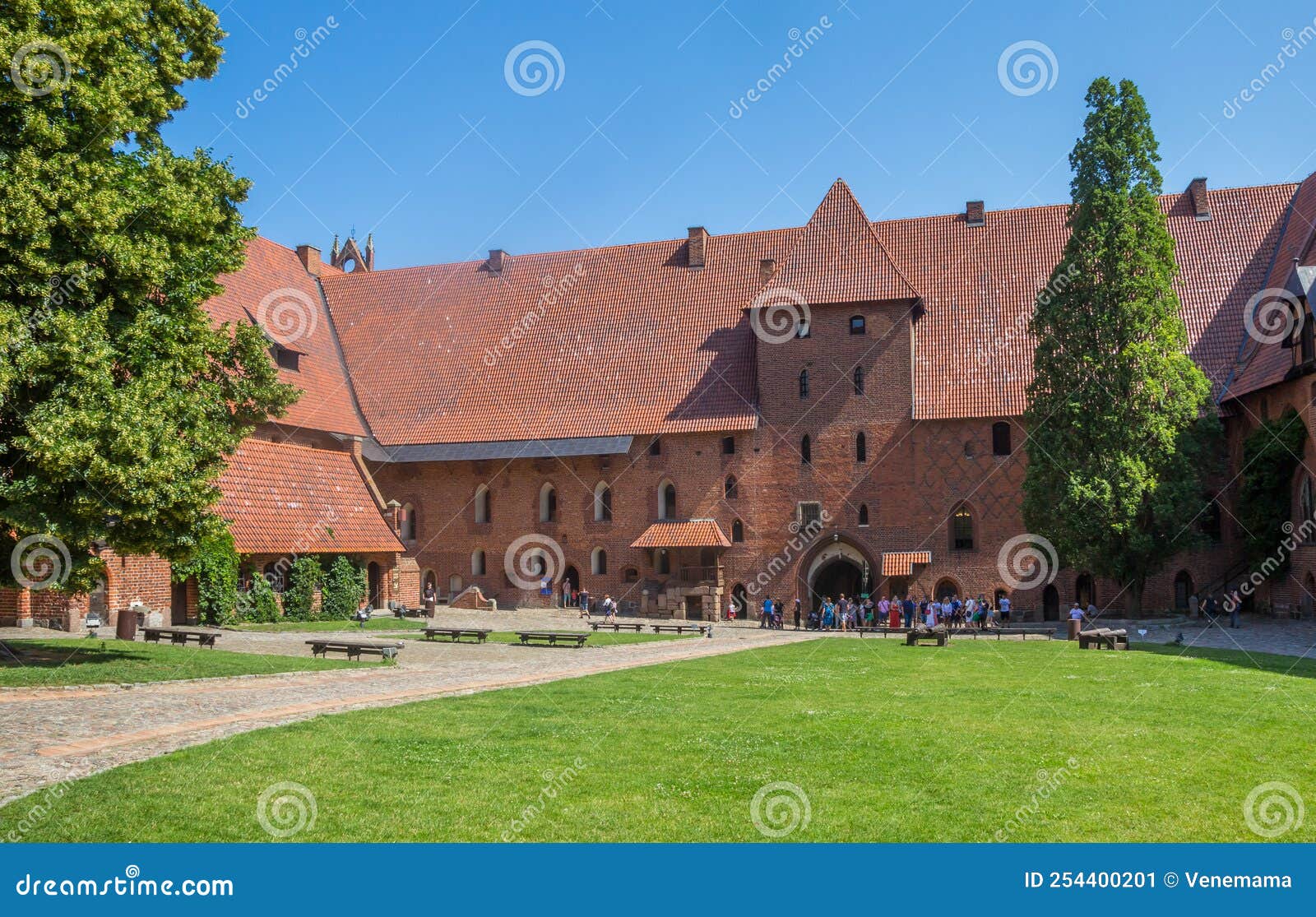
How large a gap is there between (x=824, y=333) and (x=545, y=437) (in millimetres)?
12826

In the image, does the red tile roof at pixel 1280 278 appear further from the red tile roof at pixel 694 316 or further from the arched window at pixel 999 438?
the arched window at pixel 999 438

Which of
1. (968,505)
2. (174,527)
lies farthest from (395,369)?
(174,527)

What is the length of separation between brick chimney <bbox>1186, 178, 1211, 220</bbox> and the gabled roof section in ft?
43.5

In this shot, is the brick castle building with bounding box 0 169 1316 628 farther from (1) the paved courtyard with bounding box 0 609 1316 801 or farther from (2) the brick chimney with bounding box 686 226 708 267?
(1) the paved courtyard with bounding box 0 609 1316 801

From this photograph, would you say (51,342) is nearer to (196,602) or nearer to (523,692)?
(523,692)

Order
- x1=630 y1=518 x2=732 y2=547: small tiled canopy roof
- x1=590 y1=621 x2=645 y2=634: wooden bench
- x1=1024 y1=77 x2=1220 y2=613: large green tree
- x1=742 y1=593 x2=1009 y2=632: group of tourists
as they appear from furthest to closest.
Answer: x1=630 y1=518 x2=732 y2=547: small tiled canopy roof, x1=742 y1=593 x2=1009 y2=632: group of tourists, x1=590 y1=621 x2=645 y2=634: wooden bench, x1=1024 y1=77 x2=1220 y2=613: large green tree

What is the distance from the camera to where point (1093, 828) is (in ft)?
28.5

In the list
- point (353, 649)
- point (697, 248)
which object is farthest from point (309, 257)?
point (353, 649)

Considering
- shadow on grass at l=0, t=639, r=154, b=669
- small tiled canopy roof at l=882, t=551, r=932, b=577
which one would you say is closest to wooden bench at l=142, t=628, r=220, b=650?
shadow on grass at l=0, t=639, r=154, b=669

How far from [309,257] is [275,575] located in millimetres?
23900

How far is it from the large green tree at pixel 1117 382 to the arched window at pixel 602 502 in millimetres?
19074

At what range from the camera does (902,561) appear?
145 feet

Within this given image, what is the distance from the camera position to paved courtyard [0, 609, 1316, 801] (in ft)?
39.3

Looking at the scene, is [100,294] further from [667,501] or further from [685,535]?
[667,501]
